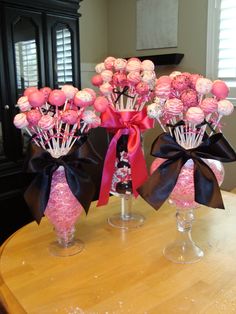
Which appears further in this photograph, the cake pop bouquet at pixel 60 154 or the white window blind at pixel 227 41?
the white window blind at pixel 227 41

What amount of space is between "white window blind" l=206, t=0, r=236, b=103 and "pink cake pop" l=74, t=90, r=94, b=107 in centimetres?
191

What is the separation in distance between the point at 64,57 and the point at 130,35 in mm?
1018

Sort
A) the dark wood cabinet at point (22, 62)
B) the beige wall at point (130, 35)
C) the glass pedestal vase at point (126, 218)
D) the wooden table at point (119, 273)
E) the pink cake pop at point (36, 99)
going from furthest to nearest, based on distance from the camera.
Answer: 1. the beige wall at point (130, 35)
2. the dark wood cabinet at point (22, 62)
3. the glass pedestal vase at point (126, 218)
4. the pink cake pop at point (36, 99)
5. the wooden table at point (119, 273)

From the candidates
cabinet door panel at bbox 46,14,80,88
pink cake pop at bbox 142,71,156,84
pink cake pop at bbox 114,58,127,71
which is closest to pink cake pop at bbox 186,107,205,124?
pink cake pop at bbox 142,71,156,84

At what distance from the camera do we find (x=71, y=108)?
95 cm

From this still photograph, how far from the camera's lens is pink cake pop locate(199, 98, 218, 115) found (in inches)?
33.2

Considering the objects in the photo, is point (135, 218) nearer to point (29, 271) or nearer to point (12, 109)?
point (29, 271)

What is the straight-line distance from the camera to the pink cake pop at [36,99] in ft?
2.86

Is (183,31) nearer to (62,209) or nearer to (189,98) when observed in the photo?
(189,98)

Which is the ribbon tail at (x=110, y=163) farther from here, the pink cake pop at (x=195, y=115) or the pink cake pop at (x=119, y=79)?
the pink cake pop at (x=195, y=115)

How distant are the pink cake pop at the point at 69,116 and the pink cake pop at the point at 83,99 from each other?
0.03 meters

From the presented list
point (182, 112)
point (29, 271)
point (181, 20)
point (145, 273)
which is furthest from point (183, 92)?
point (181, 20)

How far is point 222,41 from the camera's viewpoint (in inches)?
101

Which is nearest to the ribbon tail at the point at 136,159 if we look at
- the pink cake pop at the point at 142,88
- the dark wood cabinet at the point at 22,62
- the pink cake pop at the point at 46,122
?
the pink cake pop at the point at 142,88
